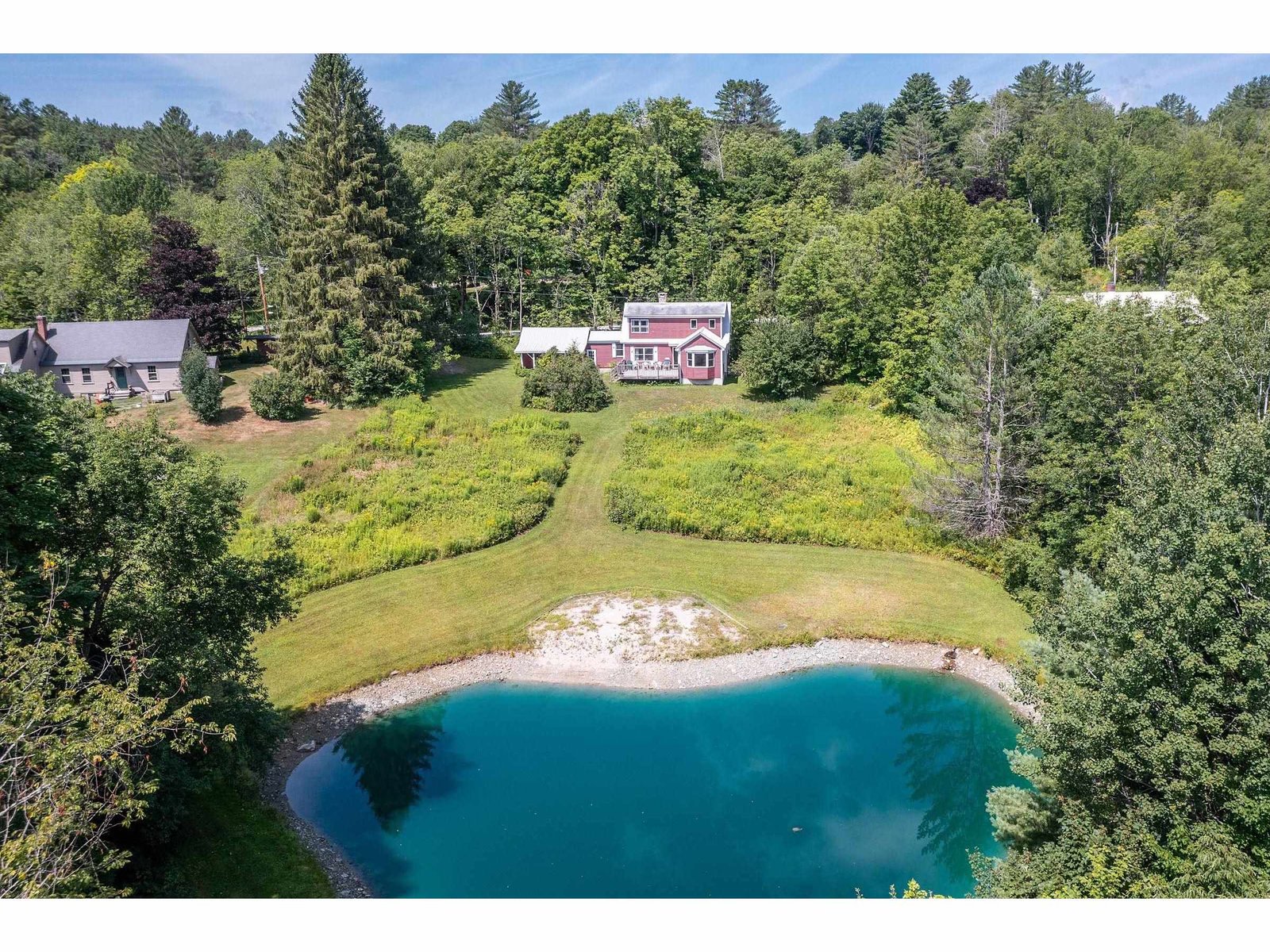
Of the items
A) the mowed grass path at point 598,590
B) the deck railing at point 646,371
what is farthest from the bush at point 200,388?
the deck railing at point 646,371

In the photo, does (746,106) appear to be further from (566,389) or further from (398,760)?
(398,760)

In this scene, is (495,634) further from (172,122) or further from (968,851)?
(172,122)

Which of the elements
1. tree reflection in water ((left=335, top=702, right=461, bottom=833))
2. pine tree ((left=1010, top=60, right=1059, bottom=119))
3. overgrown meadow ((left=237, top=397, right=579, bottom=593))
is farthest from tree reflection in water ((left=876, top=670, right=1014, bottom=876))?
pine tree ((left=1010, top=60, right=1059, bottom=119))

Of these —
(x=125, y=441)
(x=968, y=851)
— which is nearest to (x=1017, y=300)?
(x=968, y=851)

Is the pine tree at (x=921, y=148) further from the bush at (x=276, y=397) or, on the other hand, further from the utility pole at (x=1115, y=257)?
the bush at (x=276, y=397)

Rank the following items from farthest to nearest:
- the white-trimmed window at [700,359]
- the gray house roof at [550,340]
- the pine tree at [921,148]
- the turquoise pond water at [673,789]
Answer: the pine tree at [921,148]
the gray house roof at [550,340]
the white-trimmed window at [700,359]
the turquoise pond water at [673,789]

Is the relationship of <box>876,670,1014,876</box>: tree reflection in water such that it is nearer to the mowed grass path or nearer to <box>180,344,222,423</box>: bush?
the mowed grass path

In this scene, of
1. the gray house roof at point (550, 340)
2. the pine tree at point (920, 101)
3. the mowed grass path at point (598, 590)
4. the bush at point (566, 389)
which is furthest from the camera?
the pine tree at point (920, 101)

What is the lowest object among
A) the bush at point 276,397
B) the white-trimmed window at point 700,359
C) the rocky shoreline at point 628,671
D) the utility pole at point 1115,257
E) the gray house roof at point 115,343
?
the rocky shoreline at point 628,671
